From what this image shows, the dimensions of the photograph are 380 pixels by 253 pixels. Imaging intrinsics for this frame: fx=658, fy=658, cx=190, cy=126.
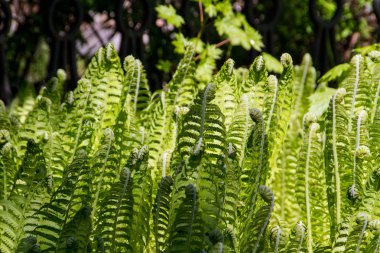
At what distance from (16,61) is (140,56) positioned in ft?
13.9

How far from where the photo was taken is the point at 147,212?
1039mm

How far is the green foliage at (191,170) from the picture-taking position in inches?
37.6

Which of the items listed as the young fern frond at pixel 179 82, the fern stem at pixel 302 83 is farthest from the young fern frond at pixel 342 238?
the fern stem at pixel 302 83

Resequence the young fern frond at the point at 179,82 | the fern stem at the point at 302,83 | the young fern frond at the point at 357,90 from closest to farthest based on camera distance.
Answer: the young fern frond at the point at 357,90 → the young fern frond at the point at 179,82 → the fern stem at the point at 302,83

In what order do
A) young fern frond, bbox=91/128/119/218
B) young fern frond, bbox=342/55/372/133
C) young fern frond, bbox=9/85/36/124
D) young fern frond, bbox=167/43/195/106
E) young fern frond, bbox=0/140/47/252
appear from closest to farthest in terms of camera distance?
young fern frond, bbox=0/140/47/252 → young fern frond, bbox=91/128/119/218 → young fern frond, bbox=342/55/372/133 → young fern frond, bbox=167/43/195/106 → young fern frond, bbox=9/85/36/124

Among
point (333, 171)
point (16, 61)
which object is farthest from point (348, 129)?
point (16, 61)

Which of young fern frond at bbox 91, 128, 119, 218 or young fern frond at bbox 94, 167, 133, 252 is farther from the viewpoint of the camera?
young fern frond at bbox 91, 128, 119, 218

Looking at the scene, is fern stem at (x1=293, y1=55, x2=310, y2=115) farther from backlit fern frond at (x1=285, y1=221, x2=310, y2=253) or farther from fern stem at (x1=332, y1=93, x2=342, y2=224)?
backlit fern frond at (x1=285, y1=221, x2=310, y2=253)

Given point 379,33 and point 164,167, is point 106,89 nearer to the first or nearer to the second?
point 164,167

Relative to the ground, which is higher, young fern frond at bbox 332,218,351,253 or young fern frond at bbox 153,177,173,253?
young fern frond at bbox 153,177,173,253

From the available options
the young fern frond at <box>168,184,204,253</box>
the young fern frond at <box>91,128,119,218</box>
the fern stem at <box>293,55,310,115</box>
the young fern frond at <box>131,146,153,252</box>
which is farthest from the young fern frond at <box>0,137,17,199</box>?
the fern stem at <box>293,55,310,115</box>

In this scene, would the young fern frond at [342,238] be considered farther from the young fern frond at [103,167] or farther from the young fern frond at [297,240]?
the young fern frond at [103,167]

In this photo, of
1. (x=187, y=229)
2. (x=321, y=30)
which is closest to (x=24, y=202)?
(x=187, y=229)

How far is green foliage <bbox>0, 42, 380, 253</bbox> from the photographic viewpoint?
956mm
